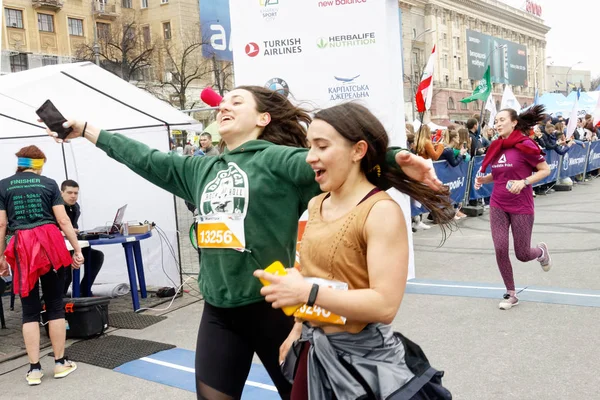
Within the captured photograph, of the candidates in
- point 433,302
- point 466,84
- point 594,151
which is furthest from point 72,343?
point 466,84

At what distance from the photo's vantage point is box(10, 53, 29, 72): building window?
45656 mm

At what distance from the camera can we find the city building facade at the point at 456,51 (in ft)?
253

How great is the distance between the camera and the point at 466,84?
86.3 meters

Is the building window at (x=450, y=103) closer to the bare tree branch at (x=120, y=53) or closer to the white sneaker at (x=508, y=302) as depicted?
the bare tree branch at (x=120, y=53)

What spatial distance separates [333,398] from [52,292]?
3.79 meters

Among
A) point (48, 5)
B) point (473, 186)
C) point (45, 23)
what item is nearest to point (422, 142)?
point (473, 186)

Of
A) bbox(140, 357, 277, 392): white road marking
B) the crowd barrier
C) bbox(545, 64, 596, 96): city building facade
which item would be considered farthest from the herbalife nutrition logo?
bbox(545, 64, 596, 96): city building facade

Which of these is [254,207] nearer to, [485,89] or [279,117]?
[279,117]

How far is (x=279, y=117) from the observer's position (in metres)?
3.02

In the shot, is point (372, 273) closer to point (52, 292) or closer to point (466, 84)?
point (52, 292)

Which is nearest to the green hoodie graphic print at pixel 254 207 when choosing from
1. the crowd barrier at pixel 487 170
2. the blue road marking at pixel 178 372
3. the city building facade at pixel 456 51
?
the blue road marking at pixel 178 372

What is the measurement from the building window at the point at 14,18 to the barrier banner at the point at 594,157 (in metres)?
41.7

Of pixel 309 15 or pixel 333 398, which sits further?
pixel 309 15

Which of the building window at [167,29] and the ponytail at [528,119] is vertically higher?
the building window at [167,29]
